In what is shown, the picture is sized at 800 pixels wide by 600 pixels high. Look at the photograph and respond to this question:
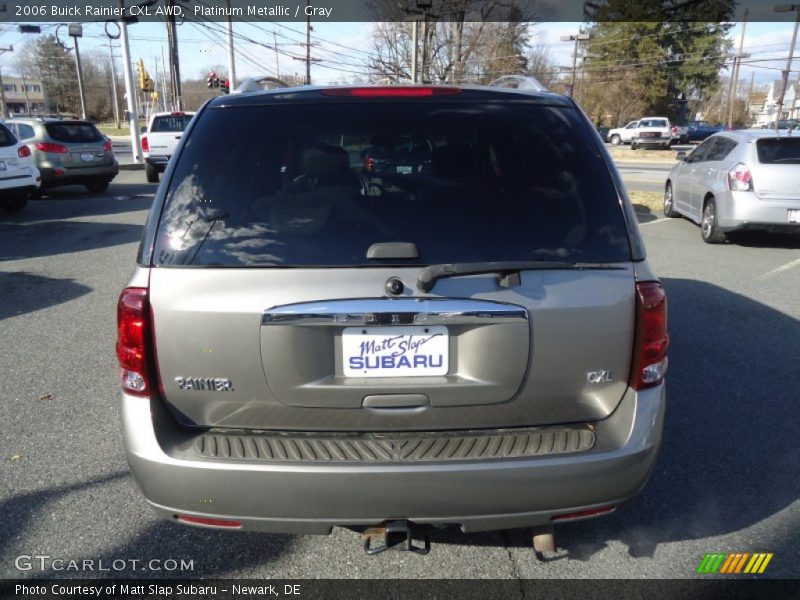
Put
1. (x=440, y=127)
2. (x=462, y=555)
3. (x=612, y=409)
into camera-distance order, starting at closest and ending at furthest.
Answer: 1. (x=612, y=409)
2. (x=440, y=127)
3. (x=462, y=555)

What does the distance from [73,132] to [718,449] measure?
1550cm

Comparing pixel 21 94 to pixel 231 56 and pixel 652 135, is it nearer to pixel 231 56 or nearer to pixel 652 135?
pixel 231 56

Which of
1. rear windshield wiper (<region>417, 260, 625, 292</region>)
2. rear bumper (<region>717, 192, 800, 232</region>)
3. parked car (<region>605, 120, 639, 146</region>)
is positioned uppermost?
rear windshield wiper (<region>417, 260, 625, 292</region>)

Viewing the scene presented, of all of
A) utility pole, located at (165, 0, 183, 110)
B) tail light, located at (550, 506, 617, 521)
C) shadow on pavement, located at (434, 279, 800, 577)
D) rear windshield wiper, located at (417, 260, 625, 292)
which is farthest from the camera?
utility pole, located at (165, 0, 183, 110)

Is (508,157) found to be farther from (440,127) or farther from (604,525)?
(604,525)

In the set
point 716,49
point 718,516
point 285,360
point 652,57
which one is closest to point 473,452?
point 285,360

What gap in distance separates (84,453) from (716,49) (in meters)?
69.6

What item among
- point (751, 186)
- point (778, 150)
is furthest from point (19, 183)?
point (778, 150)

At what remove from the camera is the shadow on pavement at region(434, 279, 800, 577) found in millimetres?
2801

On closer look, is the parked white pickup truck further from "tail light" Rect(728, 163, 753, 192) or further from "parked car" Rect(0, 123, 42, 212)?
"tail light" Rect(728, 163, 753, 192)

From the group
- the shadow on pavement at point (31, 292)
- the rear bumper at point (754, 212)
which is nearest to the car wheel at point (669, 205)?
the rear bumper at point (754, 212)

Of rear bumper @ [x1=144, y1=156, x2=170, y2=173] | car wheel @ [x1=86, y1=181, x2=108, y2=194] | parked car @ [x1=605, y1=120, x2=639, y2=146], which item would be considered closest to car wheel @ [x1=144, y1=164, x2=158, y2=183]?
rear bumper @ [x1=144, y1=156, x2=170, y2=173]

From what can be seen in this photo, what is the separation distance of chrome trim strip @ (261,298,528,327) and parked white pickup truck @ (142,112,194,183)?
17024mm

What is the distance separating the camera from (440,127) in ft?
7.93
